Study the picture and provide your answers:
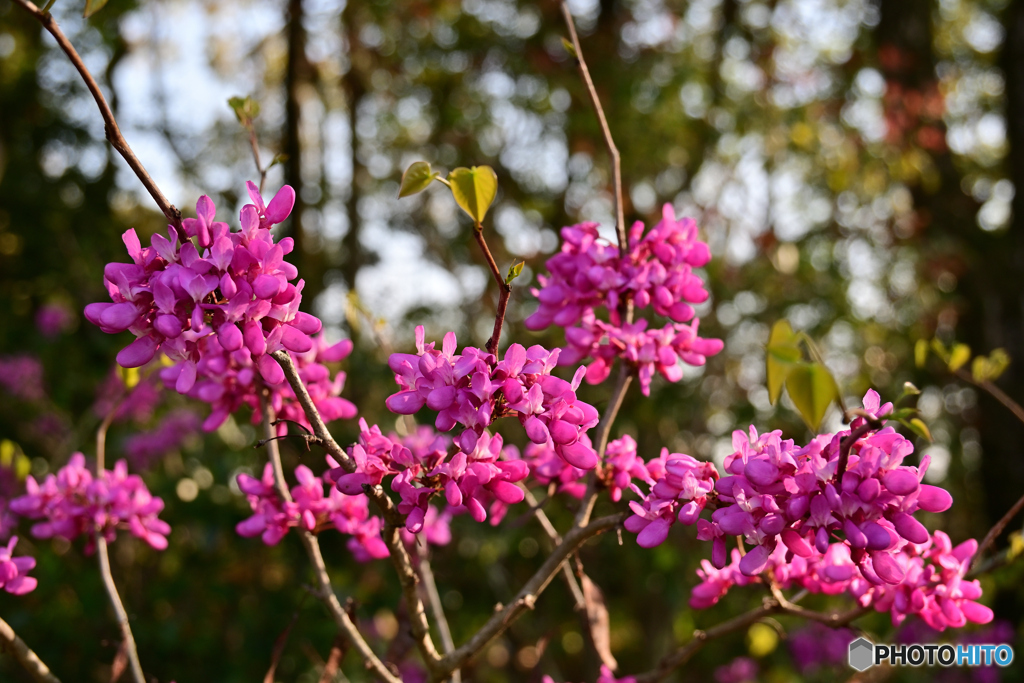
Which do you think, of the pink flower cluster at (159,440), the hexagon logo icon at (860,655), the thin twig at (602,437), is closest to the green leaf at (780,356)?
the thin twig at (602,437)

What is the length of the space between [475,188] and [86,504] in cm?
99

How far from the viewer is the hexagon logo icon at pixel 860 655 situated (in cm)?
178

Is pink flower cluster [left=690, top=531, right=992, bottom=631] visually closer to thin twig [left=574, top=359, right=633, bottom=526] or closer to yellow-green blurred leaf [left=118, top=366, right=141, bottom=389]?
thin twig [left=574, top=359, right=633, bottom=526]

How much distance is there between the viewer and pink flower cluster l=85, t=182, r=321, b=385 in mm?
852

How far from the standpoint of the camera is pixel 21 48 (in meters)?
6.65

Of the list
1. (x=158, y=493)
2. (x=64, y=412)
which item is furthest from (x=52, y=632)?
(x=64, y=412)

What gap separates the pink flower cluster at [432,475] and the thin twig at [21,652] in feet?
1.71

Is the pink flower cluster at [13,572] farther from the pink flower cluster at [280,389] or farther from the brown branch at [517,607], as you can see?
the brown branch at [517,607]

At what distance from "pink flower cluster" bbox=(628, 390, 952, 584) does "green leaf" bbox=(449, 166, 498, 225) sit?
43 cm

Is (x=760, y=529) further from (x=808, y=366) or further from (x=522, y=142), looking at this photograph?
(x=522, y=142)

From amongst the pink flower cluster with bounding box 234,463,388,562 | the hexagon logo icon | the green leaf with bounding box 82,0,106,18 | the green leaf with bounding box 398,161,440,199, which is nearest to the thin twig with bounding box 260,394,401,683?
the pink flower cluster with bounding box 234,463,388,562

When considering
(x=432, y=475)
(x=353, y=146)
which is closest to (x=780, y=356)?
(x=432, y=475)

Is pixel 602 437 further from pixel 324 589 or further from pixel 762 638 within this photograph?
pixel 762 638

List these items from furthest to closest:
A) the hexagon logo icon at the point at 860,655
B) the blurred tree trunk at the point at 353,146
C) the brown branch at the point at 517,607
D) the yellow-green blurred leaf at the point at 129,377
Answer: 1. the blurred tree trunk at the point at 353,146
2. the hexagon logo icon at the point at 860,655
3. the yellow-green blurred leaf at the point at 129,377
4. the brown branch at the point at 517,607
